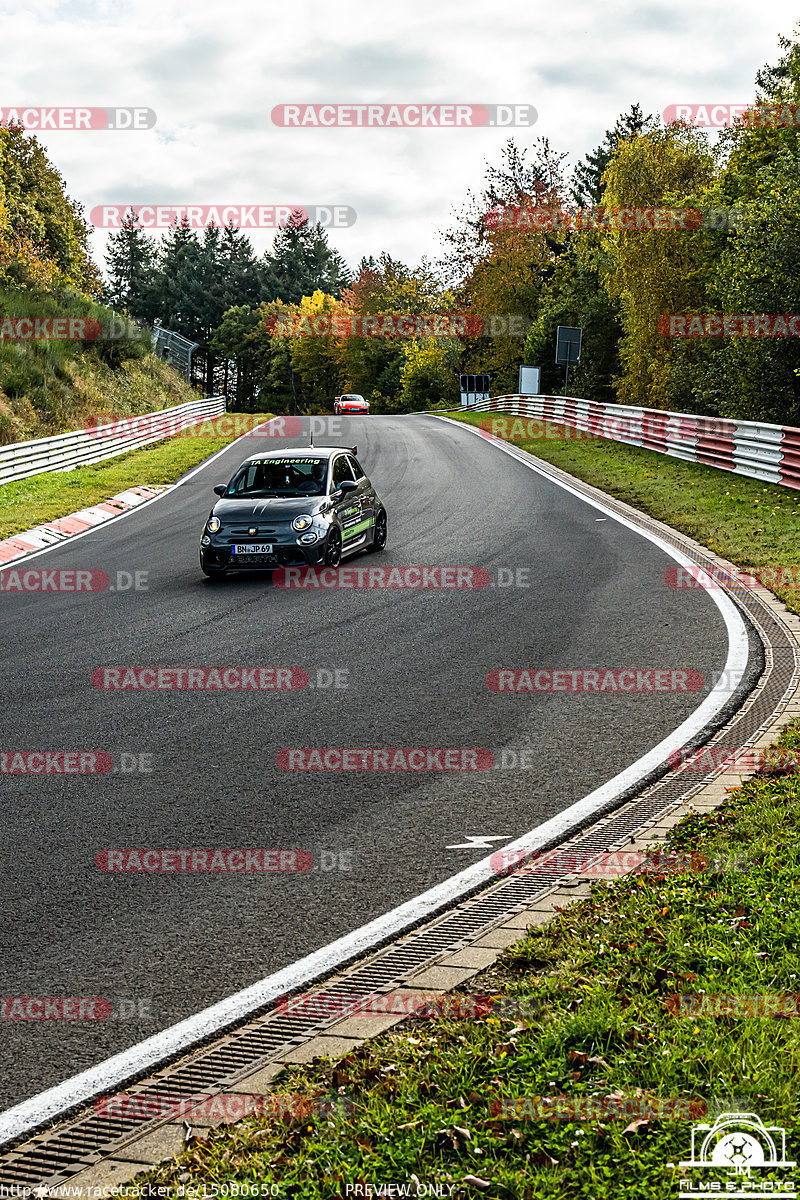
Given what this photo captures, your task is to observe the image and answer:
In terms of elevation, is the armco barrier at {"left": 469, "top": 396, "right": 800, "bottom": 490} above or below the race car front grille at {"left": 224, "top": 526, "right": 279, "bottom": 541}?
above

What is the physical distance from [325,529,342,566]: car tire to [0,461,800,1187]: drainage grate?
24.2ft

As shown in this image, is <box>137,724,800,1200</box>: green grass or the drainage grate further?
the drainage grate

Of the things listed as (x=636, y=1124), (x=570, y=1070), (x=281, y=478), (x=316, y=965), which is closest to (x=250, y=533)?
(x=281, y=478)

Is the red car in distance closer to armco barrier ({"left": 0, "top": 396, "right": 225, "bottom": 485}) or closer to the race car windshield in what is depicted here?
armco barrier ({"left": 0, "top": 396, "right": 225, "bottom": 485})

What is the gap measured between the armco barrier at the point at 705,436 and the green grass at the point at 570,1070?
15.2 meters

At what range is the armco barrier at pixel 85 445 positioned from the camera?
23219 millimetres

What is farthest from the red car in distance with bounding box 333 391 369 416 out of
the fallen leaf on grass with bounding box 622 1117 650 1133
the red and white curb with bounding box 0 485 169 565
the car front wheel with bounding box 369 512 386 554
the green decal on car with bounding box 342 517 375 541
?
the fallen leaf on grass with bounding box 622 1117 650 1133

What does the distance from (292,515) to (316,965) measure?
9.95m

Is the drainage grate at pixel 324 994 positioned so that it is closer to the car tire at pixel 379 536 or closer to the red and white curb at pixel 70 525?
the car tire at pixel 379 536

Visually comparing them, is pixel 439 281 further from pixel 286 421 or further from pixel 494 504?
pixel 494 504

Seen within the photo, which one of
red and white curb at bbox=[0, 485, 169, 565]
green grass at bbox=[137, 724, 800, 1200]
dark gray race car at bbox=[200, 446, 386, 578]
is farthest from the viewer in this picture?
red and white curb at bbox=[0, 485, 169, 565]

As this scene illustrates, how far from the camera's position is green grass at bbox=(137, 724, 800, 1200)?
3135 mm

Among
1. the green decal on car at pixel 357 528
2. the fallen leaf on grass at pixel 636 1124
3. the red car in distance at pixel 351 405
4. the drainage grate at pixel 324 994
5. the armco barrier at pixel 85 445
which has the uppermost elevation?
the red car in distance at pixel 351 405

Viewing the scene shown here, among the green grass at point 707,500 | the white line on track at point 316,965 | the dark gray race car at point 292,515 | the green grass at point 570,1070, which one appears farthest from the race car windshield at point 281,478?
the green grass at point 570,1070
